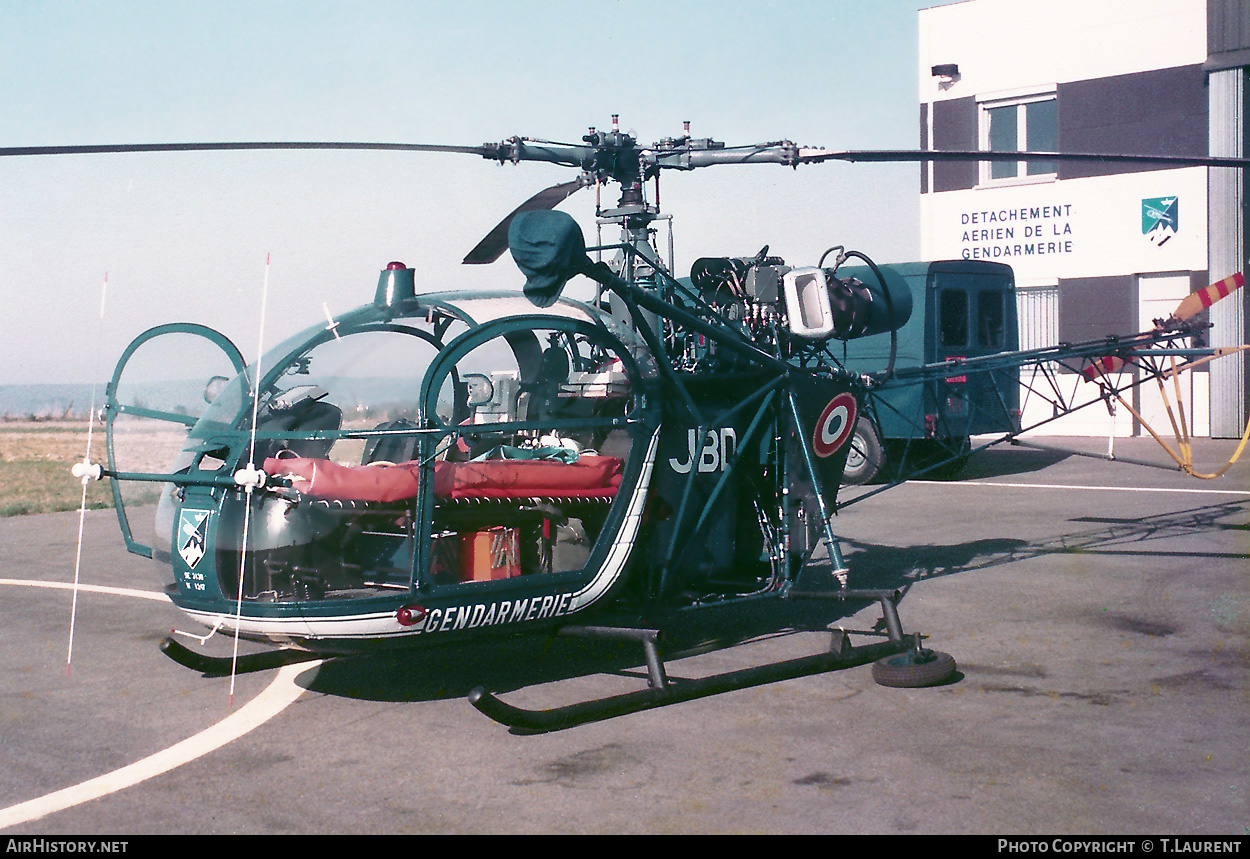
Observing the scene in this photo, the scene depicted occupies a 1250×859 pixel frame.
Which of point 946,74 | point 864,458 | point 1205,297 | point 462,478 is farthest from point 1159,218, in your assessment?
point 462,478

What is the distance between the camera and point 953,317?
16.2 m

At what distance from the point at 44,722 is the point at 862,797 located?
13.6ft

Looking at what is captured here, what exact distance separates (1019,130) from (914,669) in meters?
21.5

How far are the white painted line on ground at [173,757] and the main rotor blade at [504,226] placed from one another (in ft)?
9.88

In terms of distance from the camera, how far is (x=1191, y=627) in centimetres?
753

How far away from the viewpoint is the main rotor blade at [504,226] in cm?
778

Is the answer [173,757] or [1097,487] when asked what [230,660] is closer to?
[173,757]

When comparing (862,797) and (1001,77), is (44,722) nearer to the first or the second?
(862,797)

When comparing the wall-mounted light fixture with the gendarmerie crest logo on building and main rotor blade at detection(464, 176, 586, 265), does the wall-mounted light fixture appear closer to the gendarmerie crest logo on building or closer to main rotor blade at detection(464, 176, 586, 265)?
the gendarmerie crest logo on building

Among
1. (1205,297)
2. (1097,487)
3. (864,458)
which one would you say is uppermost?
(1205,297)

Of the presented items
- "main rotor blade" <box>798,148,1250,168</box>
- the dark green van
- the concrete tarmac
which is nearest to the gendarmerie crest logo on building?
the dark green van

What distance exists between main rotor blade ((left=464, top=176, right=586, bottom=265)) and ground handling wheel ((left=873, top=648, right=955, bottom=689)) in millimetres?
3655

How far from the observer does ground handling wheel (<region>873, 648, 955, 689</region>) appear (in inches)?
246
